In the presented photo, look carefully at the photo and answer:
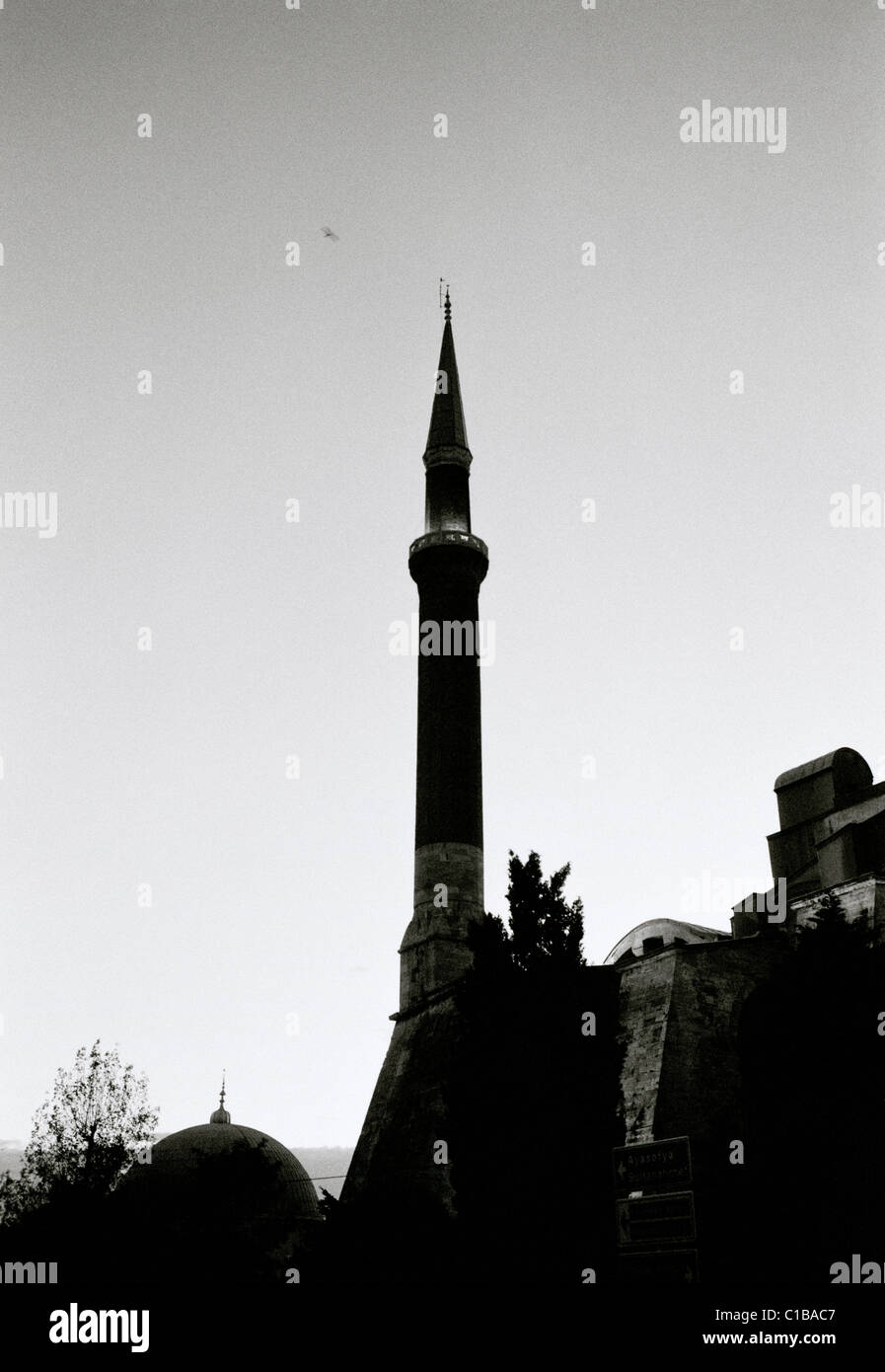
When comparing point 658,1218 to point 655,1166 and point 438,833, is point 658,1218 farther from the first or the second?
point 438,833

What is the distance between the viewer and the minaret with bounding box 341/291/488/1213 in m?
28.8

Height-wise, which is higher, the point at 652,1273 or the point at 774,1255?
the point at 652,1273

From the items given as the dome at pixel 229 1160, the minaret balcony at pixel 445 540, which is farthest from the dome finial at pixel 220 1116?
the minaret balcony at pixel 445 540

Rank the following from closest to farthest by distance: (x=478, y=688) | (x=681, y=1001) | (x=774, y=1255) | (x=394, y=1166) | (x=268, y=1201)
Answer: (x=774, y=1255) < (x=681, y=1001) < (x=394, y=1166) < (x=478, y=688) < (x=268, y=1201)

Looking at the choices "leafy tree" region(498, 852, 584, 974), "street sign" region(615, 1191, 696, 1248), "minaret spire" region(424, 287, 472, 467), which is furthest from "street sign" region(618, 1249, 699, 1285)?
"minaret spire" region(424, 287, 472, 467)

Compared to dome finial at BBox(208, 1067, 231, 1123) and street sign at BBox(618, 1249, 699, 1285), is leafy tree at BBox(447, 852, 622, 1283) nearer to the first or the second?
street sign at BBox(618, 1249, 699, 1285)

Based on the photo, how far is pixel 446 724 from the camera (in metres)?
34.3

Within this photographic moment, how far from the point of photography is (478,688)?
35719mm

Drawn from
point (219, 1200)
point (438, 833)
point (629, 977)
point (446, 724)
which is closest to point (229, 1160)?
point (219, 1200)
